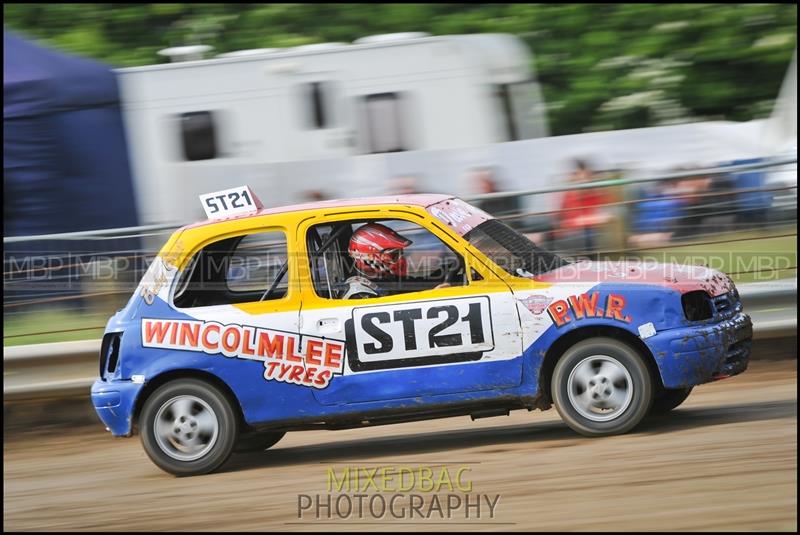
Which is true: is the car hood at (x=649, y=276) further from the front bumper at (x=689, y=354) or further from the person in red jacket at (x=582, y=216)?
the person in red jacket at (x=582, y=216)

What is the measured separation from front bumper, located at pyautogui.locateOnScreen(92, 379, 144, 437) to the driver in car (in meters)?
1.60

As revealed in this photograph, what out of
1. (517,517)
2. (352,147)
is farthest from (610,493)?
(352,147)

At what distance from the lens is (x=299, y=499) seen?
6957 millimetres

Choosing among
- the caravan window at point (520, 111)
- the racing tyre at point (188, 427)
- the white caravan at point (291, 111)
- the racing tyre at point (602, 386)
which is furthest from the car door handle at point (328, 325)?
the caravan window at point (520, 111)

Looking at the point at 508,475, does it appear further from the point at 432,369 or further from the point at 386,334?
the point at 386,334

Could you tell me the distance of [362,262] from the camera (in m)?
7.77

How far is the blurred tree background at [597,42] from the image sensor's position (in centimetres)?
1783

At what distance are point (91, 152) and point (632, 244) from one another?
286 inches

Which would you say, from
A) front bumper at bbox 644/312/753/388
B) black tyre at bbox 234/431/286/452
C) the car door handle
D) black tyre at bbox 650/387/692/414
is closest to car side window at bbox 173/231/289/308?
the car door handle

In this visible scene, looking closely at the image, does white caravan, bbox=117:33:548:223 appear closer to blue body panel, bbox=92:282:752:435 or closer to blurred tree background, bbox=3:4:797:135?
blurred tree background, bbox=3:4:797:135

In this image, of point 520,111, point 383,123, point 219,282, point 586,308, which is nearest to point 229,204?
point 219,282

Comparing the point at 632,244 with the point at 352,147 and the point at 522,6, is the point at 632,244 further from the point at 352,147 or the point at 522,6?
the point at 522,6

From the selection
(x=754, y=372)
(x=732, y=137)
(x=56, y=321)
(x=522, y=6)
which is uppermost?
(x=522, y=6)

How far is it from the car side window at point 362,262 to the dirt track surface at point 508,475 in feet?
3.77
